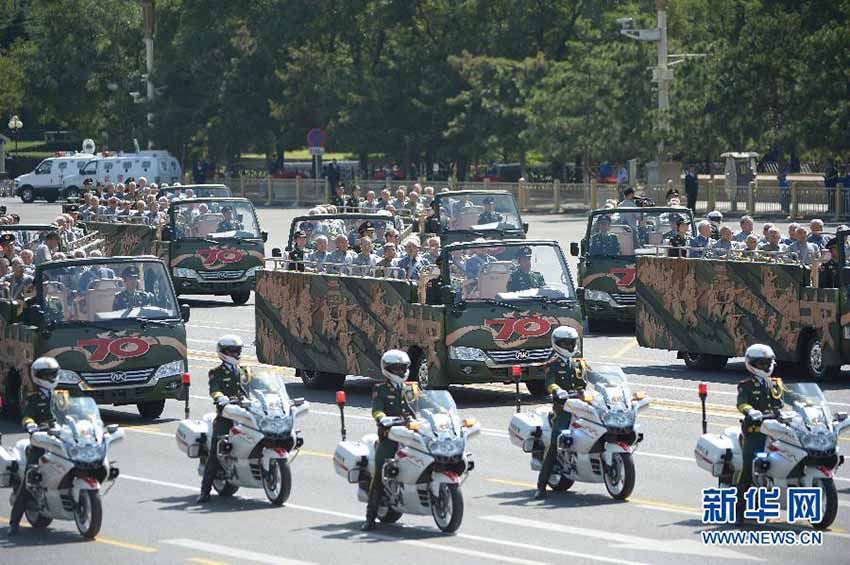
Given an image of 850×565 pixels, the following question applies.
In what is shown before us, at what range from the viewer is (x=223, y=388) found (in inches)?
704

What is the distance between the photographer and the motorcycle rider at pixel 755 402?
52.1ft

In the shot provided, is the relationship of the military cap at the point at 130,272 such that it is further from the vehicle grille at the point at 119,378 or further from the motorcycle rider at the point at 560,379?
the motorcycle rider at the point at 560,379

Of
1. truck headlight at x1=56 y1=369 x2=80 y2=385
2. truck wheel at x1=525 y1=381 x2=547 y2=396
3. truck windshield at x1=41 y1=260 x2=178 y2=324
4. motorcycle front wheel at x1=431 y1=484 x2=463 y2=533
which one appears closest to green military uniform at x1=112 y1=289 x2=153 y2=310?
truck windshield at x1=41 y1=260 x2=178 y2=324

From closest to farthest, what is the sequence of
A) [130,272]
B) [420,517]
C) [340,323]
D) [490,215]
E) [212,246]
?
[420,517] < [130,272] < [340,323] < [490,215] < [212,246]

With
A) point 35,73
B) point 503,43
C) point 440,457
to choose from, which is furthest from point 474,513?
point 35,73

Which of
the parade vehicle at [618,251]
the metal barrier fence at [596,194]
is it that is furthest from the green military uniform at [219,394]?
the metal barrier fence at [596,194]

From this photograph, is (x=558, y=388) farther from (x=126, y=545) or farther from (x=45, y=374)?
(x=45, y=374)

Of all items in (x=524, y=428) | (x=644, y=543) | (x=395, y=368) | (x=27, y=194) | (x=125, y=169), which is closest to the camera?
(x=644, y=543)

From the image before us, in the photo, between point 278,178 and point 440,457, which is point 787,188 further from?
point 440,457


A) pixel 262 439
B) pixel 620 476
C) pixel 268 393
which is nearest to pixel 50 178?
pixel 268 393

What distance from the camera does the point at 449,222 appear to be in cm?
3766

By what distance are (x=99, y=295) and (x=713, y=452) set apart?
9812mm

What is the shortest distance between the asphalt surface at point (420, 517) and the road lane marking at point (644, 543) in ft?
0.04

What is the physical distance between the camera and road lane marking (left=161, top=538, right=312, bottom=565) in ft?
48.8
